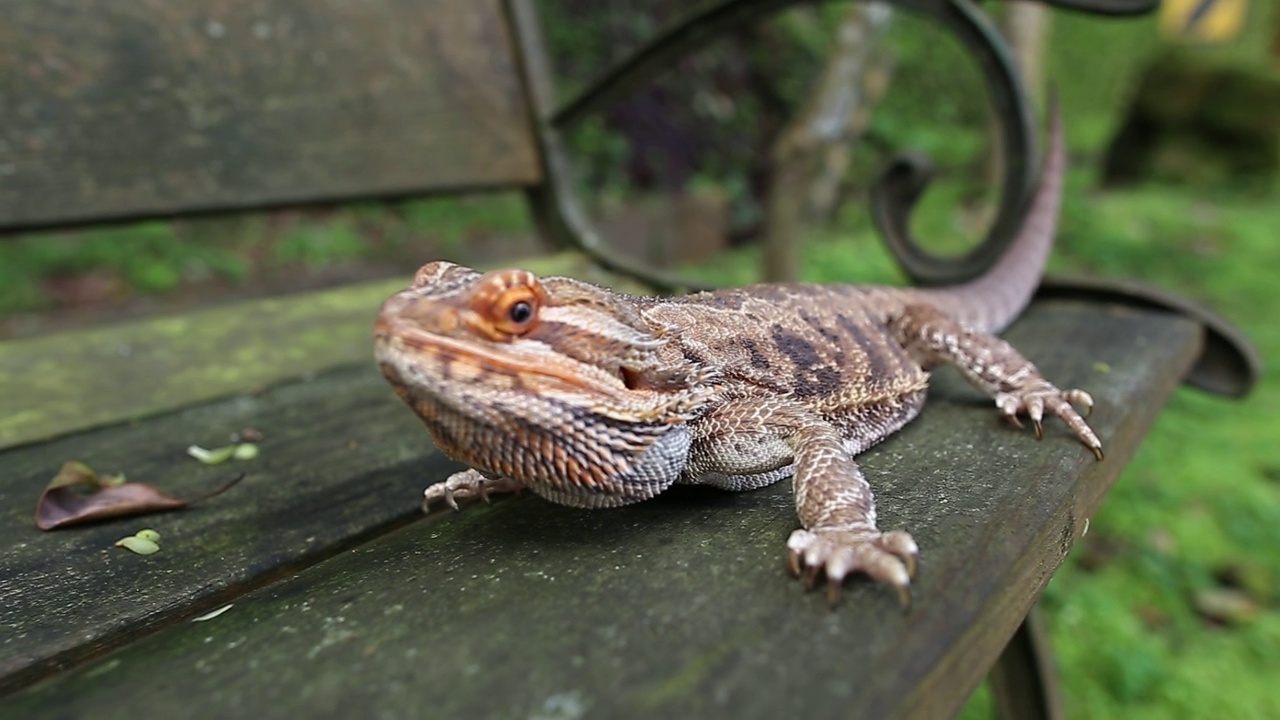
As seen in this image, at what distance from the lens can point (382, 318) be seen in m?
1.18

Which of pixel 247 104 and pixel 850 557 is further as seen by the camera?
pixel 247 104

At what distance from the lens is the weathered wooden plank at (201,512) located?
120 centimetres

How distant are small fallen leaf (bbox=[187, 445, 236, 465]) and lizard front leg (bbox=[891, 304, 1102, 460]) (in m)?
1.64

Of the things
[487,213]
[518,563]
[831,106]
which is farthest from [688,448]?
[487,213]

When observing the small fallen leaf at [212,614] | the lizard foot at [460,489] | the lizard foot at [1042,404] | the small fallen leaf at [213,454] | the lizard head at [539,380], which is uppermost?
the lizard head at [539,380]

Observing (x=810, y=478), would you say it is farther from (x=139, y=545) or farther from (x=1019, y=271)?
(x=1019, y=271)

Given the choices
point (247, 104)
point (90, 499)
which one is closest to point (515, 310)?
point (90, 499)

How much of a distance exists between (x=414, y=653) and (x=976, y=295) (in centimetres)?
207

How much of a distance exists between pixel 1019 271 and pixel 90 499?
103 inches

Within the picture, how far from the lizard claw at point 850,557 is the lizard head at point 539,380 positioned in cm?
33

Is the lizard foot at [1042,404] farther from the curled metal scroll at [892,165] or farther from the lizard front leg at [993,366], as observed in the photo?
the curled metal scroll at [892,165]

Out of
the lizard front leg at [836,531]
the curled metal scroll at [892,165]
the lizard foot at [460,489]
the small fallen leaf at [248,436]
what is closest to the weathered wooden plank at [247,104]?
the curled metal scroll at [892,165]

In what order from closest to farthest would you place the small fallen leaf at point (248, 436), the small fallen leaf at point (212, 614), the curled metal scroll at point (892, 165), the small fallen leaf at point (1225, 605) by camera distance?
the small fallen leaf at point (212, 614), the small fallen leaf at point (248, 436), the curled metal scroll at point (892, 165), the small fallen leaf at point (1225, 605)

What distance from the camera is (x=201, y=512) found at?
1.58 meters
